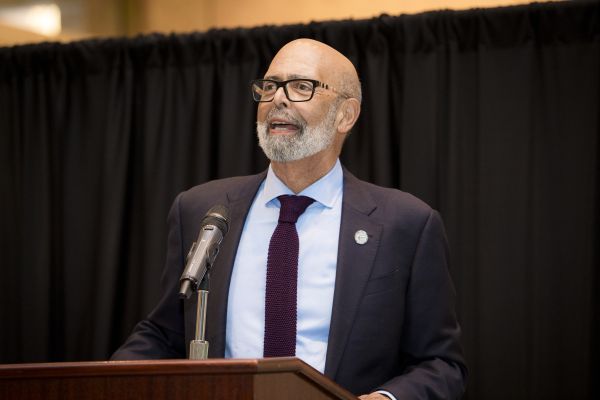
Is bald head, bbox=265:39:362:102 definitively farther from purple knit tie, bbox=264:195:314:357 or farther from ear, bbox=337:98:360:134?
purple knit tie, bbox=264:195:314:357

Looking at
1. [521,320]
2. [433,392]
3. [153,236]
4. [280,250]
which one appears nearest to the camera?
[433,392]

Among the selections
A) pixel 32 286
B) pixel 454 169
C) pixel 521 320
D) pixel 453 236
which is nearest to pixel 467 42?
pixel 454 169

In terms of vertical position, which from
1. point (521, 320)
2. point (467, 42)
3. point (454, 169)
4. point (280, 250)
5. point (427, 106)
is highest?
point (467, 42)

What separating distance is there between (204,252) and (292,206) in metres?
0.69

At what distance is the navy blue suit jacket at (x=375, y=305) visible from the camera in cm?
193

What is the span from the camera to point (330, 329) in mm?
1930

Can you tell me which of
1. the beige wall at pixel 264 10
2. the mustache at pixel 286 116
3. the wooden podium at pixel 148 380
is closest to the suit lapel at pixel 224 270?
the mustache at pixel 286 116

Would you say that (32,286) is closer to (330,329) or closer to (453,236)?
(453,236)

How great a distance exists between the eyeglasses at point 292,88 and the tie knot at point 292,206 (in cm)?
27

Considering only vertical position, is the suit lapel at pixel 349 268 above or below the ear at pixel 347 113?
below

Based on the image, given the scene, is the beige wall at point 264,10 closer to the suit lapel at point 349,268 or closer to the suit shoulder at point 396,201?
the suit shoulder at point 396,201

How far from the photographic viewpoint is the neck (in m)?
2.15

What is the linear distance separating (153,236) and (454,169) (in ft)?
4.89

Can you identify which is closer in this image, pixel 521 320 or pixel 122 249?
pixel 521 320
